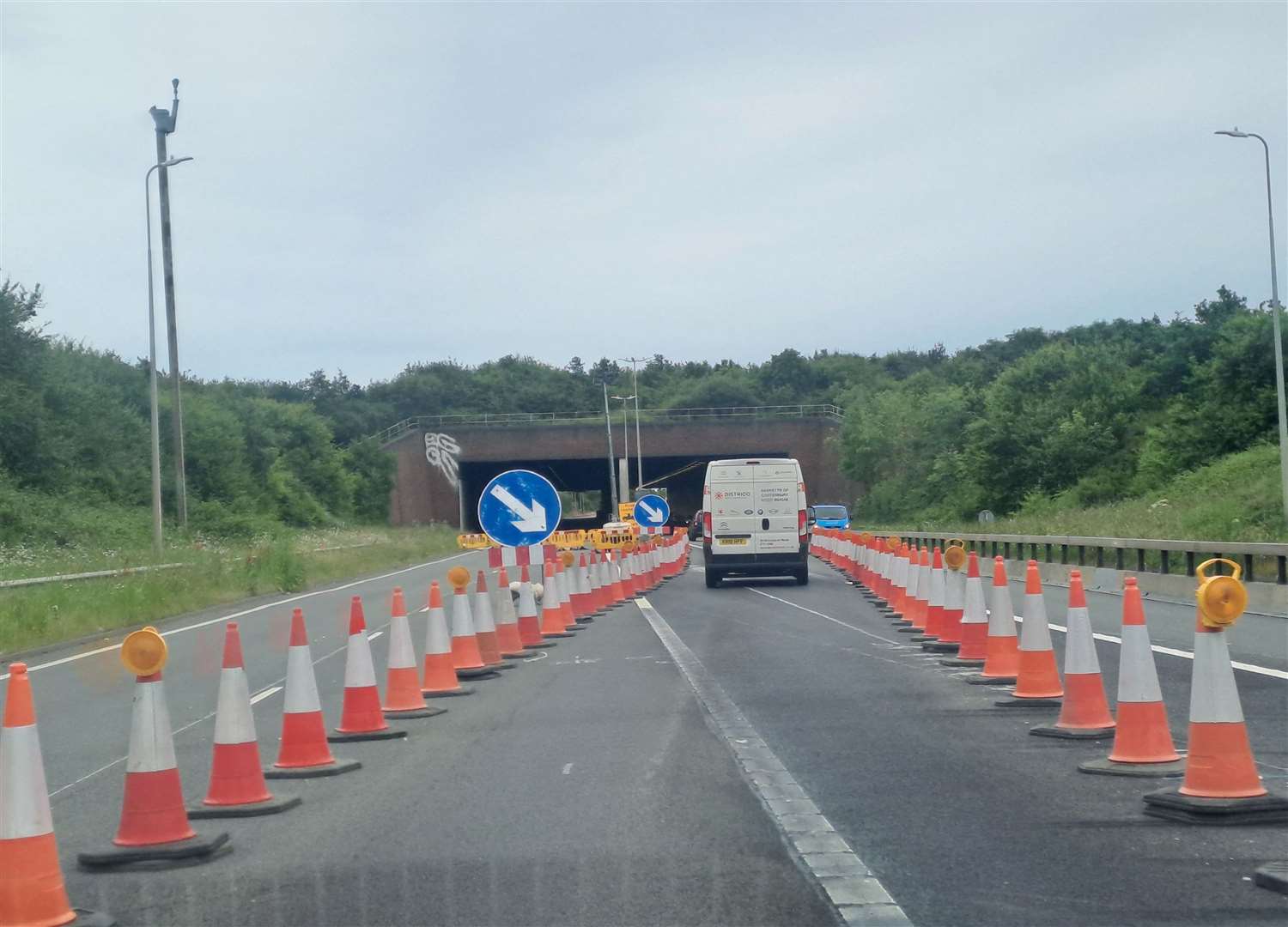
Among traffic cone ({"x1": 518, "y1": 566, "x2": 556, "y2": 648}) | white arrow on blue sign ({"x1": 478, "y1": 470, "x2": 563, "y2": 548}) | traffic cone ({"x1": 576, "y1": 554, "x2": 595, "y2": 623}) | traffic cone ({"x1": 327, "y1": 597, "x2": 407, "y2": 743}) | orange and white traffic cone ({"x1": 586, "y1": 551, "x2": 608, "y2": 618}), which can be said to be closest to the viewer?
traffic cone ({"x1": 327, "y1": 597, "x2": 407, "y2": 743})

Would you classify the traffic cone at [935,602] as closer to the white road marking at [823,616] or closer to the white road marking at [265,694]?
the white road marking at [823,616]

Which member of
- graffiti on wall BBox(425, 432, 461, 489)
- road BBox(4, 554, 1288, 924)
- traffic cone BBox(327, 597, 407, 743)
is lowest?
road BBox(4, 554, 1288, 924)

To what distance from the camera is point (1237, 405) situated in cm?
4825

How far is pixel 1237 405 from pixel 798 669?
3785 centimetres

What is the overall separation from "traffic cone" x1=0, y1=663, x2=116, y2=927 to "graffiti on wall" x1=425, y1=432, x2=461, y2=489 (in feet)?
263

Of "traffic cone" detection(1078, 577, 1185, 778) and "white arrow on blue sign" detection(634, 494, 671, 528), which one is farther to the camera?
"white arrow on blue sign" detection(634, 494, 671, 528)

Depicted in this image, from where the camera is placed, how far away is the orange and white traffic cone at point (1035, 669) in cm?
1135

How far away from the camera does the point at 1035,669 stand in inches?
453

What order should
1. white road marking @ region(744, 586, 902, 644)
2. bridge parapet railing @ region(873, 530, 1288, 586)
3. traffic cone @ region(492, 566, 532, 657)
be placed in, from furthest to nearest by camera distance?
bridge parapet railing @ region(873, 530, 1288, 586)
white road marking @ region(744, 586, 902, 644)
traffic cone @ region(492, 566, 532, 657)

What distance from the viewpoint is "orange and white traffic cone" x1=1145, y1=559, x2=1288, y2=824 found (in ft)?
23.6

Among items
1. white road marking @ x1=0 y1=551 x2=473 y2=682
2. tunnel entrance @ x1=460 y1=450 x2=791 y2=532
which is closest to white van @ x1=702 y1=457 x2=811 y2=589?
white road marking @ x1=0 y1=551 x2=473 y2=682

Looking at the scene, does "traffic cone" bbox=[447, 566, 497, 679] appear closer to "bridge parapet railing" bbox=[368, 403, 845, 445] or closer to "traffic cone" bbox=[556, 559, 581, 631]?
"traffic cone" bbox=[556, 559, 581, 631]

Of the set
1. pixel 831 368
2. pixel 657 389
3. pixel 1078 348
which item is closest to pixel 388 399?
pixel 657 389

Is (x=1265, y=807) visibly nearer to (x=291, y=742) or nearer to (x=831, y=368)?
(x=291, y=742)
